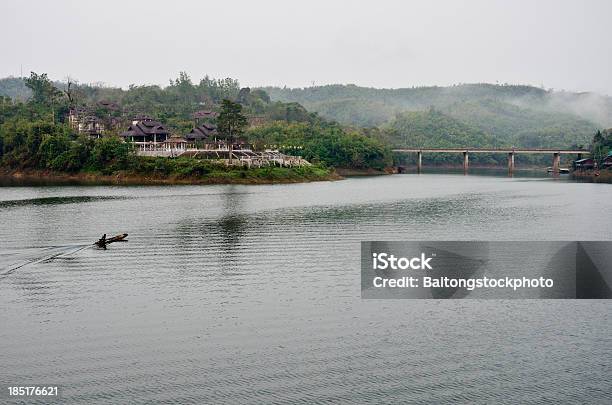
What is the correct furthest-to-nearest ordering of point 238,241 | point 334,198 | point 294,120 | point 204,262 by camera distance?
point 294,120, point 334,198, point 238,241, point 204,262

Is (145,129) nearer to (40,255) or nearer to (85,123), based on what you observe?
(85,123)

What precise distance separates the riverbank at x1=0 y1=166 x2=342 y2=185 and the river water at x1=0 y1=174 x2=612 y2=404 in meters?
45.4

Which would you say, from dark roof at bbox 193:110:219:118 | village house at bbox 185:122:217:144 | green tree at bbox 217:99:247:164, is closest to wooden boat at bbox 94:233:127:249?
green tree at bbox 217:99:247:164

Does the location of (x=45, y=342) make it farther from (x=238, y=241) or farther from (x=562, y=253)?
(x=562, y=253)

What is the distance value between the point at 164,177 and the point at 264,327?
7223 cm

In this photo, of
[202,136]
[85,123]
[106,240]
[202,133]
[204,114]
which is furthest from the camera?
[204,114]

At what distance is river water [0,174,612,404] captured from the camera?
18.9 metres

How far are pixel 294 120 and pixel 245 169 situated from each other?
85.3m

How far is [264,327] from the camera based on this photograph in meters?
23.9

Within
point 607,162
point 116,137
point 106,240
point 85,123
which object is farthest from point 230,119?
point 607,162

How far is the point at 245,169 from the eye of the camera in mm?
94812

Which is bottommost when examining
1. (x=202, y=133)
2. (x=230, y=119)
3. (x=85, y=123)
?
(x=202, y=133)

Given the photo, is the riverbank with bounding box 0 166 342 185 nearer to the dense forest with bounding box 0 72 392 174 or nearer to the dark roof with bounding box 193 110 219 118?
the dense forest with bounding box 0 72 392 174

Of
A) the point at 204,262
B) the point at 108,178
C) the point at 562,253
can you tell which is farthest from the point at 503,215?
the point at 108,178
